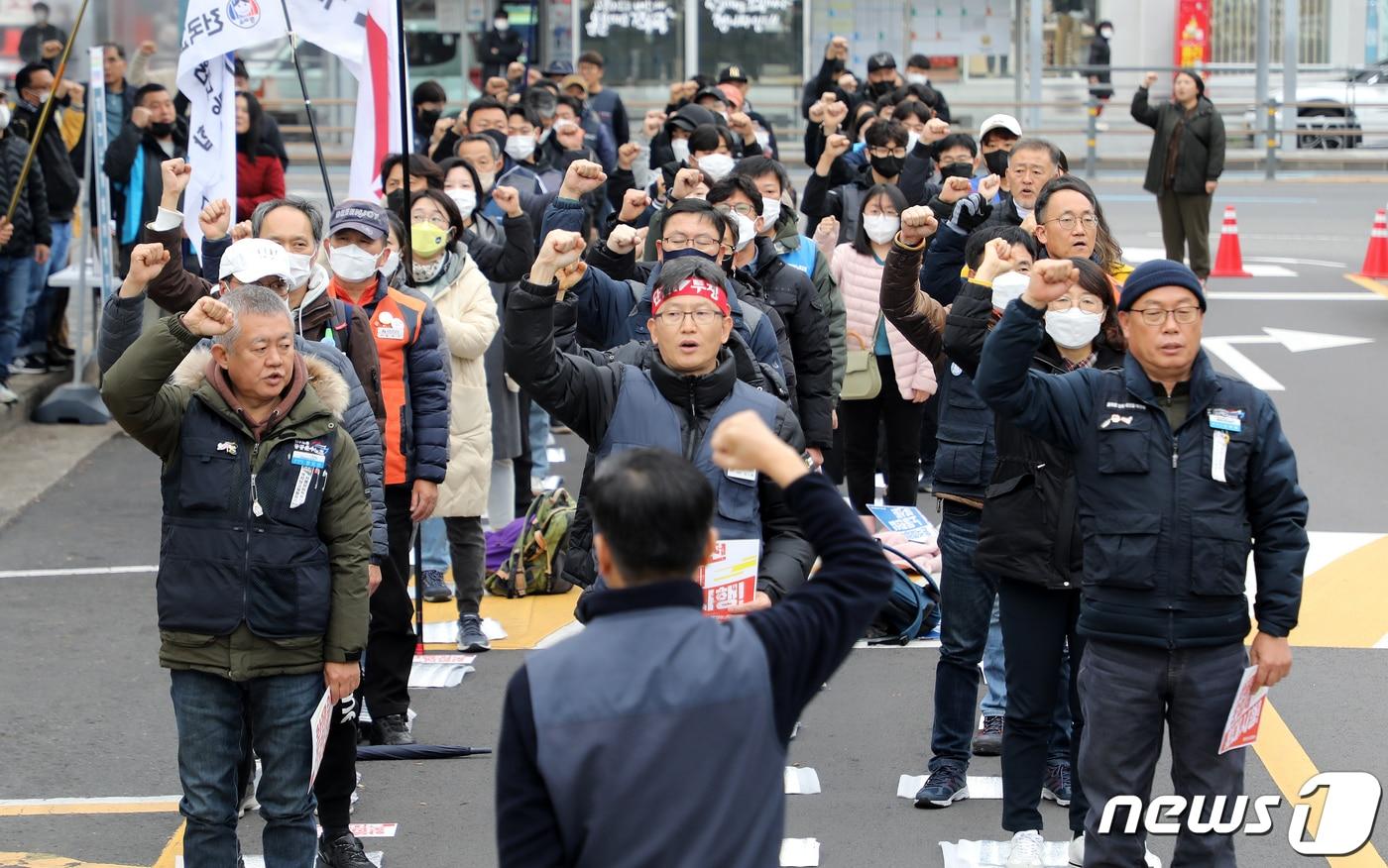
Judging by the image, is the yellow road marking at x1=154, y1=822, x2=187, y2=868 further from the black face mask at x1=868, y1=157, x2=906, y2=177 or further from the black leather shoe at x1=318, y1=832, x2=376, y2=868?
the black face mask at x1=868, y1=157, x2=906, y2=177

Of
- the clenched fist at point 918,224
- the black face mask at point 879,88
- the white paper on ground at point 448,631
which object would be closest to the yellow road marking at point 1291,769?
the clenched fist at point 918,224

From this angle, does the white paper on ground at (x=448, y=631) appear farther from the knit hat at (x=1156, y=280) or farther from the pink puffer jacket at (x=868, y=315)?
the knit hat at (x=1156, y=280)

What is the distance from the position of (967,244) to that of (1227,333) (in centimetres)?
991

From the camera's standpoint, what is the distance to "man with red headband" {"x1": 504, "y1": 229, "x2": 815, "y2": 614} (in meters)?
5.16

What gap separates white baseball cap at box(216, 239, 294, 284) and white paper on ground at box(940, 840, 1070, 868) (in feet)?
9.10

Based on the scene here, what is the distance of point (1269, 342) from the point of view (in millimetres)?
15453

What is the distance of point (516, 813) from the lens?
129 inches

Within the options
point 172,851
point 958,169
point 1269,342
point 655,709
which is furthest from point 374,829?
point 1269,342

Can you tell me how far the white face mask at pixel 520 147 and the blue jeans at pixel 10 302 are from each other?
3452mm

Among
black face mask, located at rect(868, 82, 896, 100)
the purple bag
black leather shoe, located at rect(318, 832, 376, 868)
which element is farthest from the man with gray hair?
black face mask, located at rect(868, 82, 896, 100)

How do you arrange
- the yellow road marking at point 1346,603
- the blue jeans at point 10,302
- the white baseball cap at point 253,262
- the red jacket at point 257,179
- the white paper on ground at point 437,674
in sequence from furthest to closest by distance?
the red jacket at point 257,179, the blue jeans at point 10,302, the yellow road marking at point 1346,603, the white paper on ground at point 437,674, the white baseball cap at point 253,262

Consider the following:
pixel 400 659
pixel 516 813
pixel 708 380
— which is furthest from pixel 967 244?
pixel 516 813

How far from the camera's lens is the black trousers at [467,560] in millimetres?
8469

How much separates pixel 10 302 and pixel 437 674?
6402 mm
